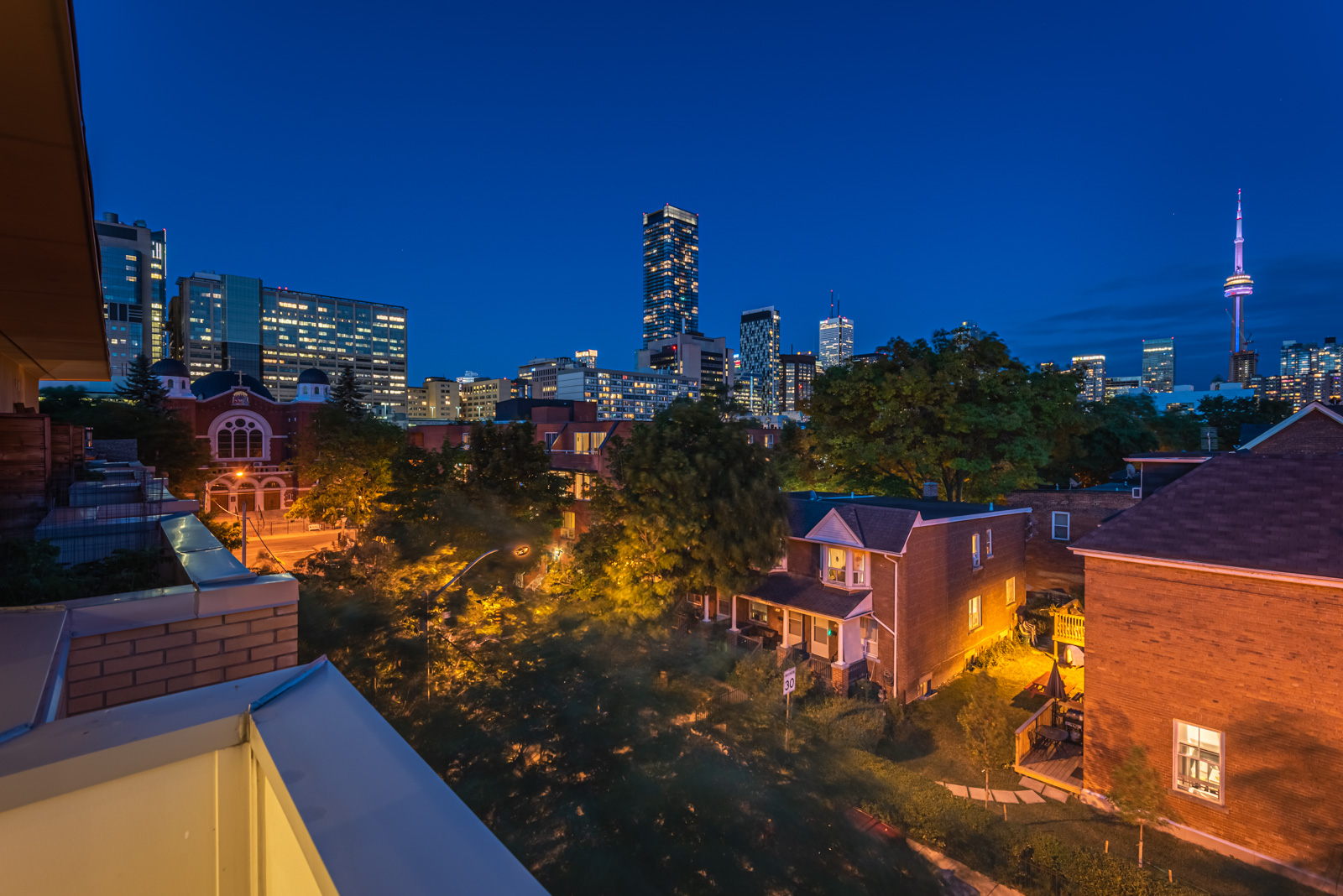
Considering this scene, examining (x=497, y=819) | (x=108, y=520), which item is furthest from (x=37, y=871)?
(x=497, y=819)

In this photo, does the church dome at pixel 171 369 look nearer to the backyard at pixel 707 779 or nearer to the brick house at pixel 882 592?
the backyard at pixel 707 779

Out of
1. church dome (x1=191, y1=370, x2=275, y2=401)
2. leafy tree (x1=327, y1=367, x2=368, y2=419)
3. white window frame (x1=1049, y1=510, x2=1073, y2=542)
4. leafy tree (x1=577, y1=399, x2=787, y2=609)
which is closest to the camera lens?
leafy tree (x1=577, y1=399, x2=787, y2=609)

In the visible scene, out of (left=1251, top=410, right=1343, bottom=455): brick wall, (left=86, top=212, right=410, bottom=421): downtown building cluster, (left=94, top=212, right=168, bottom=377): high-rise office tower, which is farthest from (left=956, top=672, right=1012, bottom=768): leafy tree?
(left=94, top=212, right=168, bottom=377): high-rise office tower

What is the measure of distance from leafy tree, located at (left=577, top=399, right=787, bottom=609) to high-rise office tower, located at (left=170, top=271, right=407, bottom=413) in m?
131

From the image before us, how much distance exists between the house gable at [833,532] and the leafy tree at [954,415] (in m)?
12.3

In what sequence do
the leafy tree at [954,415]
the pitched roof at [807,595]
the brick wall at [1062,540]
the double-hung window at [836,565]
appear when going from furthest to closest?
the leafy tree at [954,415] → the brick wall at [1062,540] → the double-hung window at [836,565] → the pitched roof at [807,595]

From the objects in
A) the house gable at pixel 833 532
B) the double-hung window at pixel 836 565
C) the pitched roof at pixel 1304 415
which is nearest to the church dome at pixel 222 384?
the house gable at pixel 833 532

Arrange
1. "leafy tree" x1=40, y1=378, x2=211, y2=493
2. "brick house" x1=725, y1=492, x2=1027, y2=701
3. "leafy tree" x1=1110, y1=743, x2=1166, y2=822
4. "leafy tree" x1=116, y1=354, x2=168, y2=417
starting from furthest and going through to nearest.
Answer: "leafy tree" x1=116, y1=354, x2=168, y2=417
"leafy tree" x1=40, y1=378, x2=211, y2=493
"brick house" x1=725, y1=492, x2=1027, y2=701
"leafy tree" x1=1110, y1=743, x2=1166, y2=822

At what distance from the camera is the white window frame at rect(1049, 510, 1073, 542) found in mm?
26062

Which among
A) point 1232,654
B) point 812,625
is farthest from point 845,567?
point 1232,654

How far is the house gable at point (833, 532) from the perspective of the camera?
1855 centimetres

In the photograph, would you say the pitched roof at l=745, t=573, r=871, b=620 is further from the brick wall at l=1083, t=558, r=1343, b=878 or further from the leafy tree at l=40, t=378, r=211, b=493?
the leafy tree at l=40, t=378, r=211, b=493

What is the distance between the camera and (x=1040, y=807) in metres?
13.0

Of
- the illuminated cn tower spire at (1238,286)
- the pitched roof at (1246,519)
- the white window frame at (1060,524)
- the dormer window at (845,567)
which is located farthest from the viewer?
the illuminated cn tower spire at (1238,286)
